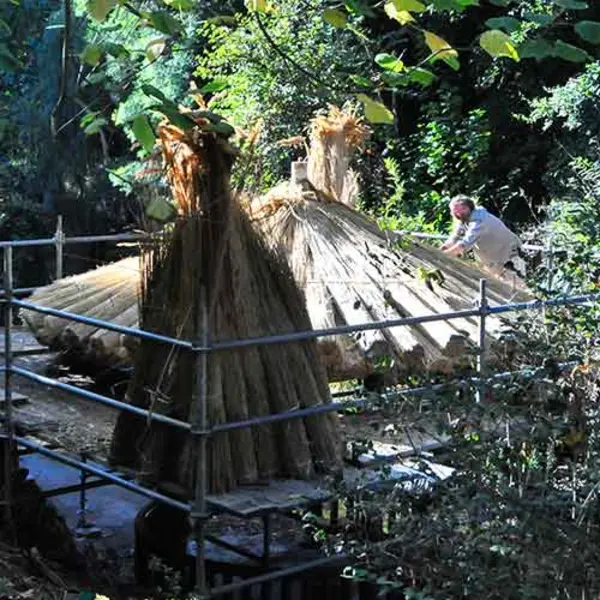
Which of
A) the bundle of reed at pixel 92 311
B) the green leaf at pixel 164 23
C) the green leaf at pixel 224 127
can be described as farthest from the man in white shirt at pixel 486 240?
the green leaf at pixel 164 23

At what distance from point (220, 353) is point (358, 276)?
138 cm

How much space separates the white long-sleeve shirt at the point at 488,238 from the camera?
800cm

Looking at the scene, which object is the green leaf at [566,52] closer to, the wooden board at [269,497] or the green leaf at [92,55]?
the green leaf at [92,55]

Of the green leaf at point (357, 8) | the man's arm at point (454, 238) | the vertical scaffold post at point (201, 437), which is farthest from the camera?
the man's arm at point (454, 238)

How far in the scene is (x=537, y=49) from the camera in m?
3.28

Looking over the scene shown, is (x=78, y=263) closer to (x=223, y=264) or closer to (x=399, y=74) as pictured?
(x=223, y=264)

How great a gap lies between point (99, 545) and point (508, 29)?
377 cm

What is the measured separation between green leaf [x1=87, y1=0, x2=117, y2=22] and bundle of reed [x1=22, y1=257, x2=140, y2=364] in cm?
243

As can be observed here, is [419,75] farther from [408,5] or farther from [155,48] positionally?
[155,48]

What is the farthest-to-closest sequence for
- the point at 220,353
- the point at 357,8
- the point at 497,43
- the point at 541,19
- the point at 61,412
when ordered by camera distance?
the point at 61,412
the point at 220,353
the point at 357,8
the point at 497,43
the point at 541,19

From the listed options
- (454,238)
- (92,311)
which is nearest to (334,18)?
(92,311)

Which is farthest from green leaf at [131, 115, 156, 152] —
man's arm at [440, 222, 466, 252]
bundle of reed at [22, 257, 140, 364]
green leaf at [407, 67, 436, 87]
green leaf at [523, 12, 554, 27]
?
man's arm at [440, 222, 466, 252]

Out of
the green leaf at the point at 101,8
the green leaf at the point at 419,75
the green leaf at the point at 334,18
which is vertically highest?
the green leaf at the point at 334,18

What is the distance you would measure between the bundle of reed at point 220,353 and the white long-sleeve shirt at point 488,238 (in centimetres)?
294
